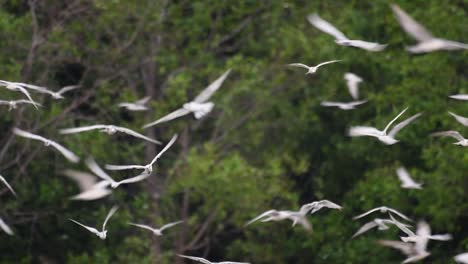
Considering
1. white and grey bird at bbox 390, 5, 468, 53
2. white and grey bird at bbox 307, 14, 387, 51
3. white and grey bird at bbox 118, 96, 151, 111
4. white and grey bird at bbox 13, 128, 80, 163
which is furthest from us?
white and grey bird at bbox 118, 96, 151, 111

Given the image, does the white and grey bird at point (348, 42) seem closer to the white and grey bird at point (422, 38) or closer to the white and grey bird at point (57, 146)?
the white and grey bird at point (422, 38)

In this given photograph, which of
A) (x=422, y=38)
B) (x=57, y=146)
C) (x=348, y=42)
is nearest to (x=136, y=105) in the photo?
(x=57, y=146)

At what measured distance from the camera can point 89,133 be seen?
16.4 metres

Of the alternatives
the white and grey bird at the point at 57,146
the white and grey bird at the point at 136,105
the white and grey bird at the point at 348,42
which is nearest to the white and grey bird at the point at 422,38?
the white and grey bird at the point at 348,42

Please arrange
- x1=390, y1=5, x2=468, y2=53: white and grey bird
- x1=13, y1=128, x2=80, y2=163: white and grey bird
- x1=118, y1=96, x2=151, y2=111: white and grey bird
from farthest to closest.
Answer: x1=118, y1=96, x2=151, y2=111: white and grey bird → x1=13, y1=128, x2=80, y2=163: white and grey bird → x1=390, y1=5, x2=468, y2=53: white and grey bird

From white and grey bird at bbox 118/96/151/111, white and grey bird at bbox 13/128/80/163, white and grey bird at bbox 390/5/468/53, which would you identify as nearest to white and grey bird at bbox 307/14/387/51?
white and grey bird at bbox 390/5/468/53

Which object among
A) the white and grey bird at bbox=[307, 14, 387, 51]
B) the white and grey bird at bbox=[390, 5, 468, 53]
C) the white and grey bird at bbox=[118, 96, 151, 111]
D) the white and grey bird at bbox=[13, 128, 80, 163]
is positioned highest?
the white and grey bird at bbox=[390, 5, 468, 53]

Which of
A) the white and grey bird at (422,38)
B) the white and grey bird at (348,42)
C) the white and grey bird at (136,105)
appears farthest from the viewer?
the white and grey bird at (136,105)

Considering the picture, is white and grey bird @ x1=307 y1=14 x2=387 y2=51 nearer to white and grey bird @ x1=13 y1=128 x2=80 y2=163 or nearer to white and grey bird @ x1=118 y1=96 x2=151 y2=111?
white and grey bird @ x1=118 y1=96 x2=151 y2=111

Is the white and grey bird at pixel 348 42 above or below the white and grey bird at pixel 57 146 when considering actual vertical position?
above

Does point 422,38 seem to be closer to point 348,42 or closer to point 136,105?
point 348,42

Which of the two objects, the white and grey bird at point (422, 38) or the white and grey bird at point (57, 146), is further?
the white and grey bird at point (57, 146)

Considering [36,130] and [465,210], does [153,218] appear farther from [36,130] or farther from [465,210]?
[465,210]

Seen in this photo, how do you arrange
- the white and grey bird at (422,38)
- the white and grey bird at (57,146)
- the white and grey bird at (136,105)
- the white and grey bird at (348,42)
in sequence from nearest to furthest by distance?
the white and grey bird at (422,38) < the white and grey bird at (57,146) < the white and grey bird at (348,42) < the white and grey bird at (136,105)
